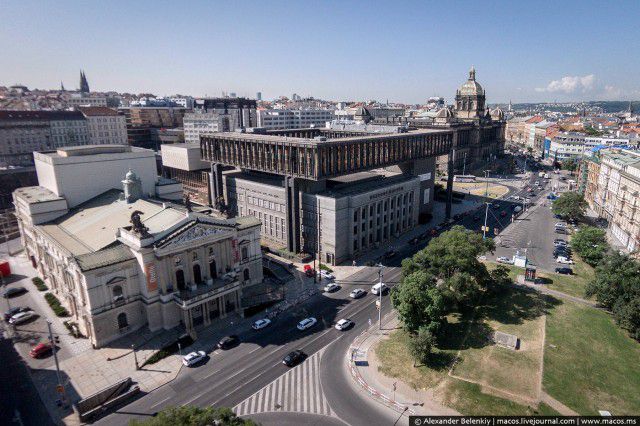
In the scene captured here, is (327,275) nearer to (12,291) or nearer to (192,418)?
(192,418)

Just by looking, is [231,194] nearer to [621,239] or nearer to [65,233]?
[65,233]

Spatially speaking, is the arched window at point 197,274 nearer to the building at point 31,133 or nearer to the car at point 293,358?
the car at point 293,358

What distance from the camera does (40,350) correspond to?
Result: 2422 inches

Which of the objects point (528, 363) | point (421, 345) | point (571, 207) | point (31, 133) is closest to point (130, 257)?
point (421, 345)

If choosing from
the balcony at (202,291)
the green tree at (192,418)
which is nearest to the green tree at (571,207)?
the balcony at (202,291)

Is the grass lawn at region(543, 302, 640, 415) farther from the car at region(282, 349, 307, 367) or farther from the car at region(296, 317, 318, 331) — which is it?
the car at region(296, 317, 318, 331)

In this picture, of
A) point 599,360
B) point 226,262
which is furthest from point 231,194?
point 599,360

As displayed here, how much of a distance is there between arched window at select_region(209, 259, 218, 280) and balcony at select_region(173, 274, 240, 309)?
3.01 feet

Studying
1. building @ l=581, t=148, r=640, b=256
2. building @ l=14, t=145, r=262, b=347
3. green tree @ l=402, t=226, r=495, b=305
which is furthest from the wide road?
building @ l=581, t=148, r=640, b=256

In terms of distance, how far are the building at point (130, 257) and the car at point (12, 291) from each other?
5.15m

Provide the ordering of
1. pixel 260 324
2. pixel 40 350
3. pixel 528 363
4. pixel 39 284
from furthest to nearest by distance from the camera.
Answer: pixel 39 284 < pixel 260 324 < pixel 40 350 < pixel 528 363

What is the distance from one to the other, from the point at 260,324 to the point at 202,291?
11522 millimetres

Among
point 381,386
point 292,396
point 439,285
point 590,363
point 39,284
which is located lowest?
point 590,363

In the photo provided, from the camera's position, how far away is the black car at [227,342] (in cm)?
6291
